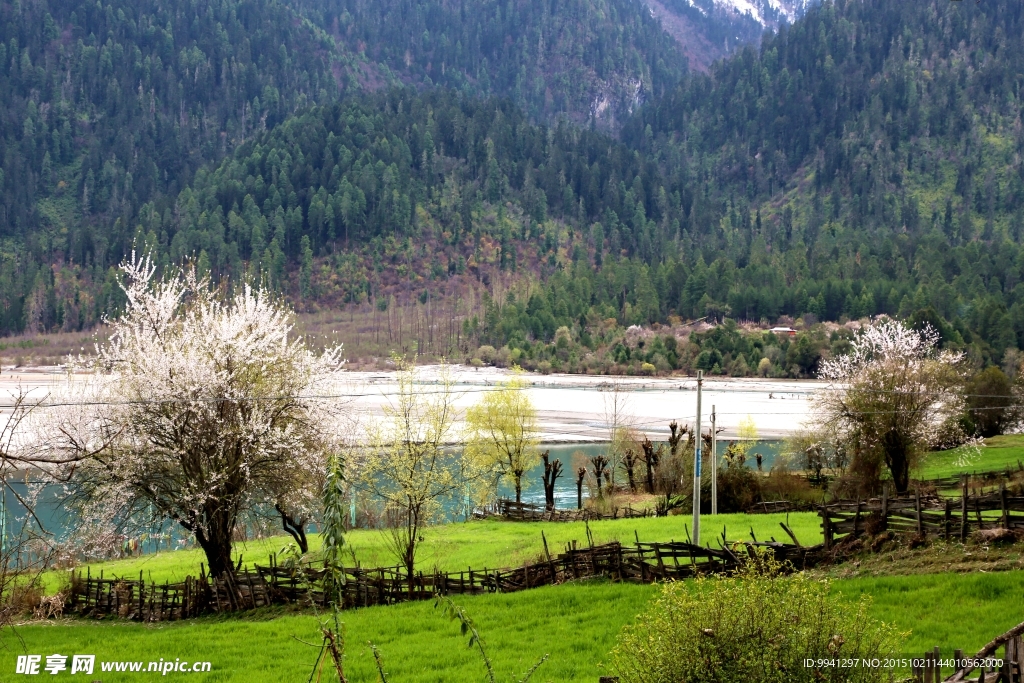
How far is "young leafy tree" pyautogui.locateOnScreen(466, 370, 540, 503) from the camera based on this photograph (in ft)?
186

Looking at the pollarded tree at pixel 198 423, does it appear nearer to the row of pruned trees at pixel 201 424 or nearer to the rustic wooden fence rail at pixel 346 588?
the row of pruned trees at pixel 201 424

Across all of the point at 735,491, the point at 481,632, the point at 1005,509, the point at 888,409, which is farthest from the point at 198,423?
the point at 888,409

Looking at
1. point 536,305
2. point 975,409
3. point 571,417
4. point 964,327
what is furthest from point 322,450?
point 536,305

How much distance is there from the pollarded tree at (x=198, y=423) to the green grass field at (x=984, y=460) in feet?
107

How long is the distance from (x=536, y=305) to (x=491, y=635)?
6602 inches

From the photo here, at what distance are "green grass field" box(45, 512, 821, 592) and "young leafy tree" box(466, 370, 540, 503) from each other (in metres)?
10.9

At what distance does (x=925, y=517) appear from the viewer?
994 inches

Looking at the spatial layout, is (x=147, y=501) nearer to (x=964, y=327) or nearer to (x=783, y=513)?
(x=783, y=513)

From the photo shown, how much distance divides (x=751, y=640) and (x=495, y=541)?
30.8 m

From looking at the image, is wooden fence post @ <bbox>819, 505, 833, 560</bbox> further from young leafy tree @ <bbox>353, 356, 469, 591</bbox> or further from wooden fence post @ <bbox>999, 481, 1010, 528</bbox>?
young leafy tree @ <bbox>353, 356, 469, 591</bbox>

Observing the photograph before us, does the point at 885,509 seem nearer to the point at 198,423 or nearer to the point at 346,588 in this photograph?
the point at 346,588

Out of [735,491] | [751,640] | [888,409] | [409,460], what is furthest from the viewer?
[735,491]

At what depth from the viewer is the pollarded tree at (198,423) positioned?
27.7m

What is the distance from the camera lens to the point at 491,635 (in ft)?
74.5
